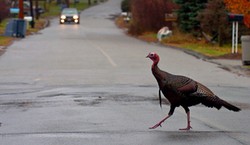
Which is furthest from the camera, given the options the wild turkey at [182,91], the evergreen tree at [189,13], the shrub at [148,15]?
the shrub at [148,15]

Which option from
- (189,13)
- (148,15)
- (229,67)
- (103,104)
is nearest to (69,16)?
(148,15)

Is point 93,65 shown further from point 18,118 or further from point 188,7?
point 188,7

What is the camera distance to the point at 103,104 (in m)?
14.7

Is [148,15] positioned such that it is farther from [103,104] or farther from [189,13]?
[103,104]

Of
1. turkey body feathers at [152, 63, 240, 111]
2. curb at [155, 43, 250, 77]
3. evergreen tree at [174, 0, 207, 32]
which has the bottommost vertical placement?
curb at [155, 43, 250, 77]

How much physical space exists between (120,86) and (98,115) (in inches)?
231

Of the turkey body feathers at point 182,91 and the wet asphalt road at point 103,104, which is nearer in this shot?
the turkey body feathers at point 182,91

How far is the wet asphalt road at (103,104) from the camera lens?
1048 cm

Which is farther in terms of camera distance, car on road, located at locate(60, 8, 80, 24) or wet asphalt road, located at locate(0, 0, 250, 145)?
car on road, located at locate(60, 8, 80, 24)

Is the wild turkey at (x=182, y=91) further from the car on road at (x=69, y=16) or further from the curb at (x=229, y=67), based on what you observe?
the car on road at (x=69, y=16)

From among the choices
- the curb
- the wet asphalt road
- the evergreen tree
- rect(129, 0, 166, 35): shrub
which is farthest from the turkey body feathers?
rect(129, 0, 166, 35): shrub

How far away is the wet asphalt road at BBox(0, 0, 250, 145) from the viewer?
1048cm

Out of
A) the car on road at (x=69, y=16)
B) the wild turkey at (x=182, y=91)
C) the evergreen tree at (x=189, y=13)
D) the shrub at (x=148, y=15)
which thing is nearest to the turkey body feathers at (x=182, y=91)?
the wild turkey at (x=182, y=91)

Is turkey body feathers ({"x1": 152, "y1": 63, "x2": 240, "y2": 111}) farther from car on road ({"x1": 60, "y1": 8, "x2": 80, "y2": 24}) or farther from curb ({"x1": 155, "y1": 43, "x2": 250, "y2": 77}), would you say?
car on road ({"x1": 60, "y1": 8, "x2": 80, "y2": 24})
